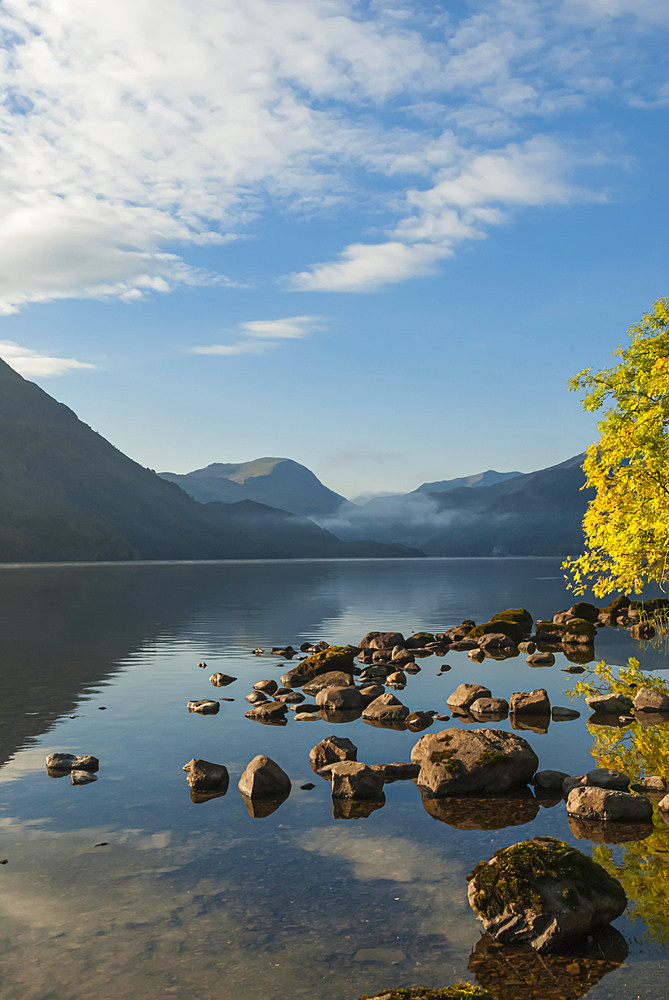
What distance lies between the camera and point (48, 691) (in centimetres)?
3419

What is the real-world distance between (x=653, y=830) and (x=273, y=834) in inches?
323

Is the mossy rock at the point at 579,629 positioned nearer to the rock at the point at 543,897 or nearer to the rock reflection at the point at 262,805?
the rock reflection at the point at 262,805

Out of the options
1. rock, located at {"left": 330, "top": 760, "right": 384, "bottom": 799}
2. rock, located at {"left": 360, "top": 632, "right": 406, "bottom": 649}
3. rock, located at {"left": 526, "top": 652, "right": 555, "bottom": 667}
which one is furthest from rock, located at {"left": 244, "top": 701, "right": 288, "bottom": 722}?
rock, located at {"left": 526, "top": 652, "right": 555, "bottom": 667}

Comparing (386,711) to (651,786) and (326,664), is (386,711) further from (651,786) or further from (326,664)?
(651,786)

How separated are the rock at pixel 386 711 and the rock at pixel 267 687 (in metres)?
6.38

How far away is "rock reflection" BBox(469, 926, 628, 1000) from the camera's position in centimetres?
992

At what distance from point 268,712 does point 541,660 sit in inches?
849

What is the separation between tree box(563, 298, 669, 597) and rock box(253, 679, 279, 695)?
54.5 feet

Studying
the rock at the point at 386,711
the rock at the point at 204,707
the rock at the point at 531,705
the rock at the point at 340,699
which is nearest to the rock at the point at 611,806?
the rock at the point at 386,711

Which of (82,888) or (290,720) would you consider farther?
(290,720)

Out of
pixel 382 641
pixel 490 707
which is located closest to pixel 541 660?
pixel 382 641

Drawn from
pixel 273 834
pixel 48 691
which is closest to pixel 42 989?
pixel 273 834

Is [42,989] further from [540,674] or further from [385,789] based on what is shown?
[540,674]

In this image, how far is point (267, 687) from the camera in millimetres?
33938
